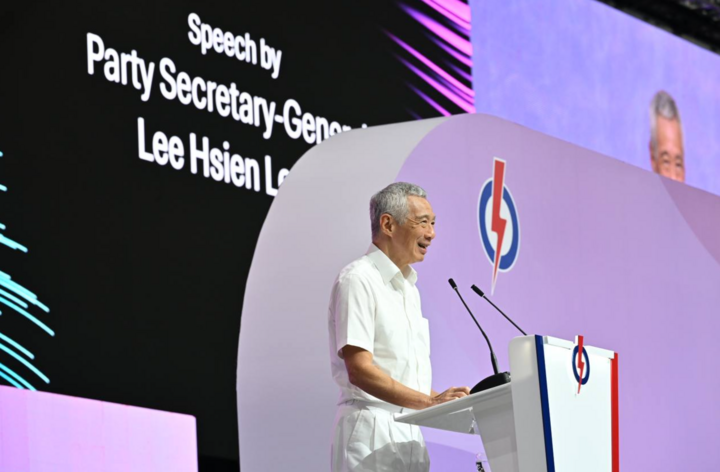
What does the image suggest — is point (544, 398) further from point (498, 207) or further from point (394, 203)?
point (498, 207)

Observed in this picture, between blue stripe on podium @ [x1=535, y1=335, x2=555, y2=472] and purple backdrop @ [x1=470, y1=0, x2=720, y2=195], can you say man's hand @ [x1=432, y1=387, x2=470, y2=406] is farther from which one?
purple backdrop @ [x1=470, y1=0, x2=720, y2=195]

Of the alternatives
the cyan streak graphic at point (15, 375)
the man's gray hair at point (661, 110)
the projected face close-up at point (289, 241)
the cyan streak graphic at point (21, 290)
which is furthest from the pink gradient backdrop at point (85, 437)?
the man's gray hair at point (661, 110)

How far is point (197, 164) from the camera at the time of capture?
218 inches

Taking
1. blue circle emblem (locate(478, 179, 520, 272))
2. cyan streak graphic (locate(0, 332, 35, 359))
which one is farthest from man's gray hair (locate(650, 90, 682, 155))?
cyan streak graphic (locate(0, 332, 35, 359))

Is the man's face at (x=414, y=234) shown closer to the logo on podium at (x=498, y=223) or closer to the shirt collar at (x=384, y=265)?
the shirt collar at (x=384, y=265)

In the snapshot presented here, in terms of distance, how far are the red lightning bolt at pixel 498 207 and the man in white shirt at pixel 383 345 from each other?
1.56 meters

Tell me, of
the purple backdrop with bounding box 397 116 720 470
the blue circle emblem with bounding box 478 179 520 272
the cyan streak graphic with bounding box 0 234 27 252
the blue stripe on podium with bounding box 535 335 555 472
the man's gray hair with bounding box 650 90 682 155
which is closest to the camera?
the blue stripe on podium with bounding box 535 335 555 472

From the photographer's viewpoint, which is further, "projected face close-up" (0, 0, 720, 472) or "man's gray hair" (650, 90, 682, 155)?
"man's gray hair" (650, 90, 682, 155)

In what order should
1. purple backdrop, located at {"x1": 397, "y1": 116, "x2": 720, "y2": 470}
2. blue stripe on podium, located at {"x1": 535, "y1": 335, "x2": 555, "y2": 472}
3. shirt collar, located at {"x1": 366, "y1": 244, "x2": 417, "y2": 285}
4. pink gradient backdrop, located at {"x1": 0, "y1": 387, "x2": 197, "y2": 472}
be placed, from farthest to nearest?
purple backdrop, located at {"x1": 397, "y1": 116, "x2": 720, "y2": 470}, pink gradient backdrop, located at {"x1": 0, "y1": 387, "x2": 197, "y2": 472}, shirt collar, located at {"x1": 366, "y1": 244, "x2": 417, "y2": 285}, blue stripe on podium, located at {"x1": 535, "y1": 335, "x2": 555, "y2": 472}

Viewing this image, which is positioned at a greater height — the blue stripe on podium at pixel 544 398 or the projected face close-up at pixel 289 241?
the projected face close-up at pixel 289 241

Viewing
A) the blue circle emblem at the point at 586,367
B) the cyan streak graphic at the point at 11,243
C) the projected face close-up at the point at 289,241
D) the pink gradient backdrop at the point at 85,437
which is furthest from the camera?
the cyan streak graphic at the point at 11,243

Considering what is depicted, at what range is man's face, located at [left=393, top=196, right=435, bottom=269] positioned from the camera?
3.07 metres

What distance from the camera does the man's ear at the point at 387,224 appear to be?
309cm

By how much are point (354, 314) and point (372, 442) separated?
0.32m
